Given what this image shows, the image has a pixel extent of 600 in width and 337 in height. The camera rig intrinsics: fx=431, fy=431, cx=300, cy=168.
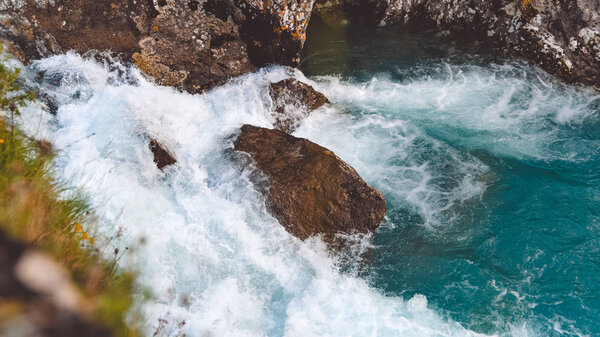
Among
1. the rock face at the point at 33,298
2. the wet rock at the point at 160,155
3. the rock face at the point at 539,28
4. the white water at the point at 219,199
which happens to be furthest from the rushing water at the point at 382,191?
the rock face at the point at 33,298

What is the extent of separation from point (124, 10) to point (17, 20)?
1.96 meters

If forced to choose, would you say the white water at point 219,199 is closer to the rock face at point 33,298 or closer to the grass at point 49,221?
the grass at point 49,221

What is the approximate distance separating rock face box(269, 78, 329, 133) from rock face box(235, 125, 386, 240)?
172cm

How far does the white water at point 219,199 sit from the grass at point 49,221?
0.51m

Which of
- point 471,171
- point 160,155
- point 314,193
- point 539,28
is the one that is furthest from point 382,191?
point 539,28

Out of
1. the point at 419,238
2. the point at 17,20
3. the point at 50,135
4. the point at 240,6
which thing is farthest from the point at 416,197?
the point at 17,20

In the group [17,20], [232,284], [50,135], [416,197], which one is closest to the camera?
[232,284]

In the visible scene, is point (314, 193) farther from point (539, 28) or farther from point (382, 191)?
point (539, 28)

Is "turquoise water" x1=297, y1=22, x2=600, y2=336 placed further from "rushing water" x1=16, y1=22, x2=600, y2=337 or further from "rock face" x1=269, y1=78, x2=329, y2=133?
"rock face" x1=269, y1=78, x2=329, y2=133

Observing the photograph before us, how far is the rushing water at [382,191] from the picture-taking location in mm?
5703

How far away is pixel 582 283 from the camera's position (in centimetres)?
640

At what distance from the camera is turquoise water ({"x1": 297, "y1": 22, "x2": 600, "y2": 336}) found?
627cm

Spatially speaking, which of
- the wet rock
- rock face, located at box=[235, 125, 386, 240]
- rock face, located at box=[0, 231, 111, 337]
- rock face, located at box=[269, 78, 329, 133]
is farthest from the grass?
rock face, located at box=[269, 78, 329, 133]

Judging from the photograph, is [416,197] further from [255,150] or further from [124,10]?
[124,10]
